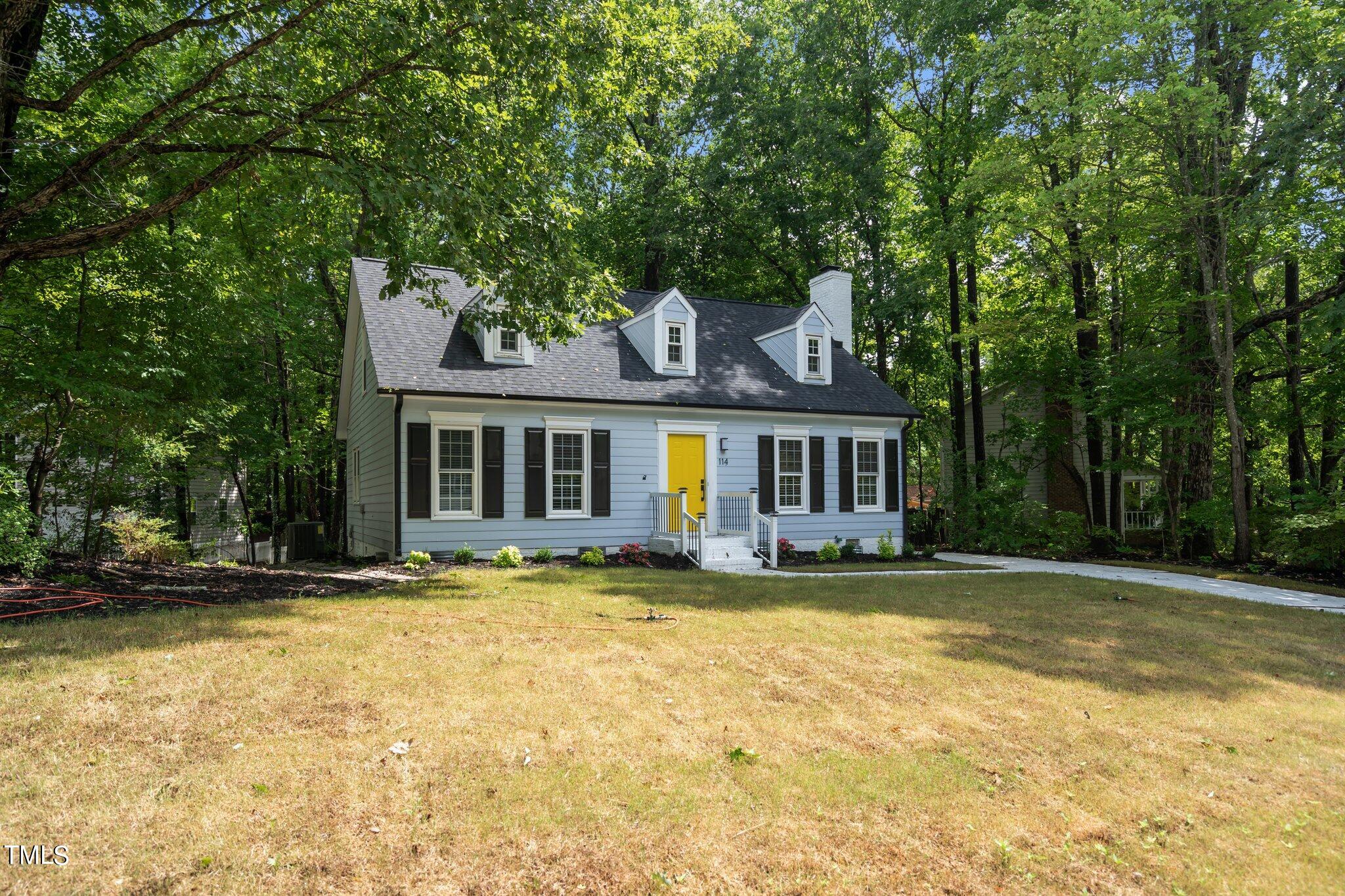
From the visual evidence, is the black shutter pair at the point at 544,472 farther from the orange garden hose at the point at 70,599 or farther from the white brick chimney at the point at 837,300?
the white brick chimney at the point at 837,300

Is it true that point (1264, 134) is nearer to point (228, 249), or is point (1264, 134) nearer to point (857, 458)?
point (857, 458)

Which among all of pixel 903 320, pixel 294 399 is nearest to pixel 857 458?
pixel 903 320

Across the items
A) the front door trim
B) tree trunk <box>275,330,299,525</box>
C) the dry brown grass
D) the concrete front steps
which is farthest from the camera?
tree trunk <box>275,330,299,525</box>

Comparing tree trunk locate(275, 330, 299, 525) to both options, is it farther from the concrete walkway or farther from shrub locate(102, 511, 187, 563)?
the concrete walkway

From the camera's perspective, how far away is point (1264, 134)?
43.2 ft

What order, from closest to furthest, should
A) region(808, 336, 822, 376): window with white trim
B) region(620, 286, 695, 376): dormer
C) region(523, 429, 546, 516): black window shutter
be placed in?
region(523, 429, 546, 516): black window shutter < region(620, 286, 695, 376): dormer < region(808, 336, 822, 376): window with white trim

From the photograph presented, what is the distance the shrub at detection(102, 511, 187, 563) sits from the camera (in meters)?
13.1

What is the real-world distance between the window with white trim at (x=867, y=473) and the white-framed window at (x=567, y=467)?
7.01 m

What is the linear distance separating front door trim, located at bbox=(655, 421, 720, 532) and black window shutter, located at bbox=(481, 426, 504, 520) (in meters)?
3.41

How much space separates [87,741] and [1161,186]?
18951 mm

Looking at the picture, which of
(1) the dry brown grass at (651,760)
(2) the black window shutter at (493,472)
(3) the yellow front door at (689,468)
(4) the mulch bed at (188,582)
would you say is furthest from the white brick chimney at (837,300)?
(1) the dry brown grass at (651,760)

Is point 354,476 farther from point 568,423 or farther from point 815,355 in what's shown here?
point 815,355

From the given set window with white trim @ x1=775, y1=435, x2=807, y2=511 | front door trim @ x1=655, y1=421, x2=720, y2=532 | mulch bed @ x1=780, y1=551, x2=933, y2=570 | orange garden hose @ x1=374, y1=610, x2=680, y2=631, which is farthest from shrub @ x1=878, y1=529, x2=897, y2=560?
orange garden hose @ x1=374, y1=610, x2=680, y2=631

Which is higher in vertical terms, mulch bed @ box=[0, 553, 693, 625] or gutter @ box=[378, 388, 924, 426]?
gutter @ box=[378, 388, 924, 426]
